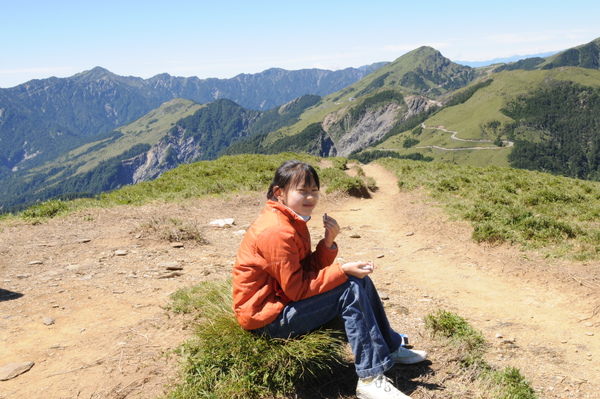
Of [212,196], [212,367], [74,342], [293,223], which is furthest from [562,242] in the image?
[212,196]

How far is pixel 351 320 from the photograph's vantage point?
4.31m

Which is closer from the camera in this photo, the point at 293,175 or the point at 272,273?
the point at 272,273

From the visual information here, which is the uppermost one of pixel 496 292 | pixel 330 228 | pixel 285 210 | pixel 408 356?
pixel 285 210

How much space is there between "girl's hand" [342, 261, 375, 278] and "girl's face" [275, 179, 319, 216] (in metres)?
0.81

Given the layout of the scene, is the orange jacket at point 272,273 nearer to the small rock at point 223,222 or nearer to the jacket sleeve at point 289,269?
the jacket sleeve at point 289,269

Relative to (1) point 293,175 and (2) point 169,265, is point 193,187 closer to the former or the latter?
(2) point 169,265

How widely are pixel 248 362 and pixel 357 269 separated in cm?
167

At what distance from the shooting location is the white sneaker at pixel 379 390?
418cm

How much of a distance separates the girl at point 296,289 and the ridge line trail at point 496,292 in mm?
1461

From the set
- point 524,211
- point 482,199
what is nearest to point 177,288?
point 524,211

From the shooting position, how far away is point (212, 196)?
1698 cm

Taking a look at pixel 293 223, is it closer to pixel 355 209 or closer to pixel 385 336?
pixel 385 336

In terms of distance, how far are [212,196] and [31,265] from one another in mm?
8787

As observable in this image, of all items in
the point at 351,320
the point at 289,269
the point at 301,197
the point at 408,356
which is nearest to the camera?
the point at 289,269
